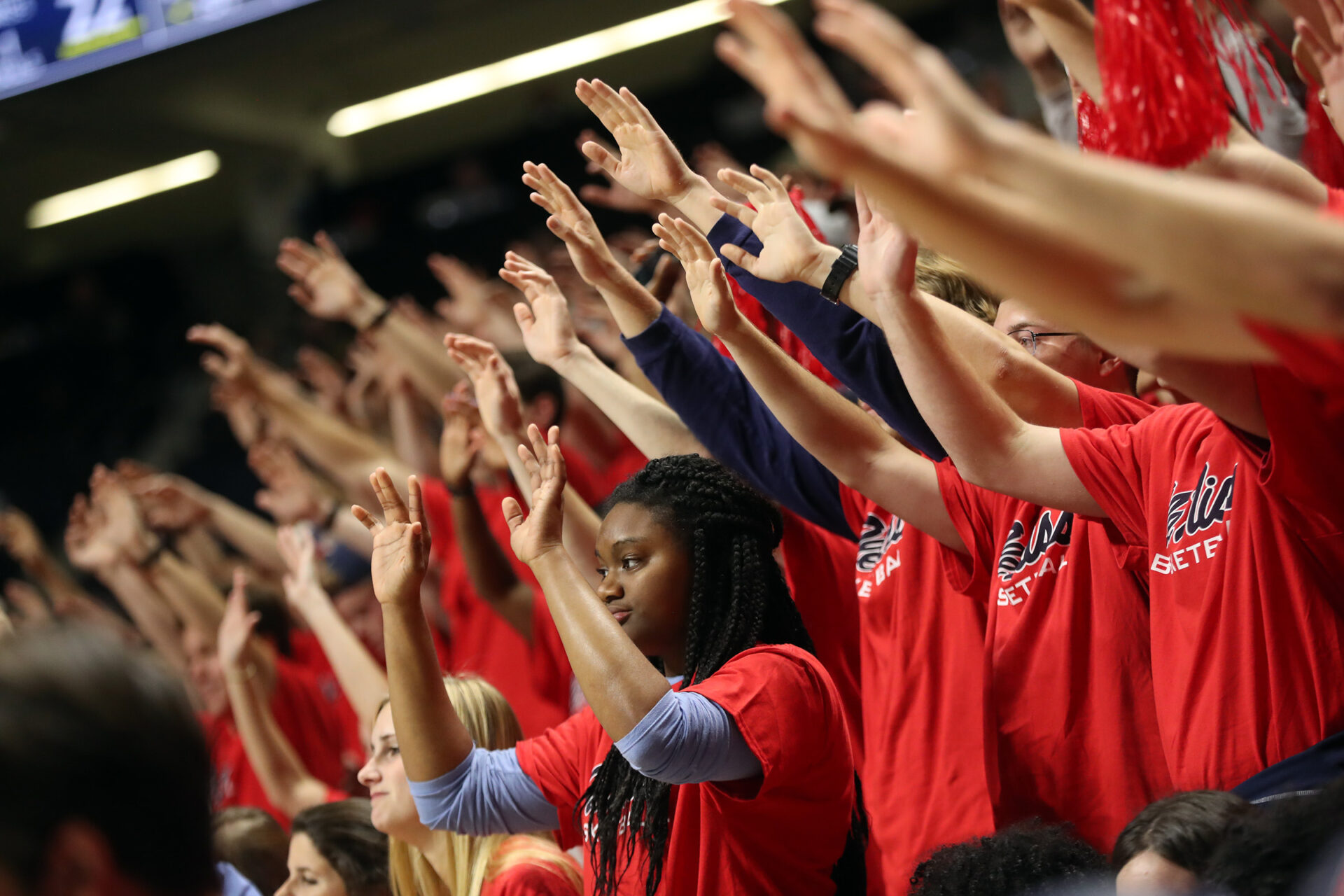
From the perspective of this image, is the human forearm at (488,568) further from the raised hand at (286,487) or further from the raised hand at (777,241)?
the raised hand at (777,241)

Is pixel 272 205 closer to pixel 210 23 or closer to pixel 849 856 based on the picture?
pixel 210 23

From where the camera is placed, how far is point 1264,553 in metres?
1.42

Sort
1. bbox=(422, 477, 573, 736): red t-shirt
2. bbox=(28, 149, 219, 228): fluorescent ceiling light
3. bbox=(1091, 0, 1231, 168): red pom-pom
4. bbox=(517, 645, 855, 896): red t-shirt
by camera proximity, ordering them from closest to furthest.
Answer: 1. bbox=(1091, 0, 1231, 168): red pom-pom
2. bbox=(517, 645, 855, 896): red t-shirt
3. bbox=(422, 477, 573, 736): red t-shirt
4. bbox=(28, 149, 219, 228): fluorescent ceiling light

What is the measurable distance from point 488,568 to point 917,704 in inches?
50.5

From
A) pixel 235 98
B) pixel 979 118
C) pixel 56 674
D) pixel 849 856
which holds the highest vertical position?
pixel 979 118

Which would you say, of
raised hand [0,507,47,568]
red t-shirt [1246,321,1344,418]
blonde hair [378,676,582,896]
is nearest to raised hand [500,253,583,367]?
blonde hair [378,676,582,896]

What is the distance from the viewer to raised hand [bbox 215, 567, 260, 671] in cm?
307

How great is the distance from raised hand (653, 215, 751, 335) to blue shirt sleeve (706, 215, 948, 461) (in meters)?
0.06

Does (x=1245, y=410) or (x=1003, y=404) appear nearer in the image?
(x=1245, y=410)

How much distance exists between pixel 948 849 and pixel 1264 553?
0.47 meters

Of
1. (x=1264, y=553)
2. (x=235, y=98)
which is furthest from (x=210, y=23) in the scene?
(x=1264, y=553)

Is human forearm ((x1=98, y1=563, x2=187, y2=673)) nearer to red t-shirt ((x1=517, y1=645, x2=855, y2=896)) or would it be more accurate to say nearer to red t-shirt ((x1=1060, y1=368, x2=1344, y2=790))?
red t-shirt ((x1=517, y1=645, x2=855, y2=896))

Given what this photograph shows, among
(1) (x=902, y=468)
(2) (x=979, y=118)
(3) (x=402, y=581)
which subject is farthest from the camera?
(1) (x=902, y=468)

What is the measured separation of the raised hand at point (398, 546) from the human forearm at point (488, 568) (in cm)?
105
